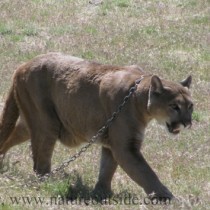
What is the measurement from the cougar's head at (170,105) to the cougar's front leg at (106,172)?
97cm

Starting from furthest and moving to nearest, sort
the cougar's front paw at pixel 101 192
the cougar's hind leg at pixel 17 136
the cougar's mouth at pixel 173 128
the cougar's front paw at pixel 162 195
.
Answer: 1. the cougar's hind leg at pixel 17 136
2. the cougar's front paw at pixel 101 192
3. the cougar's mouth at pixel 173 128
4. the cougar's front paw at pixel 162 195

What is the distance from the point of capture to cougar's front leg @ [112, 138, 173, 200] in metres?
8.72

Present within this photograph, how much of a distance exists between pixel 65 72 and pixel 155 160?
191cm

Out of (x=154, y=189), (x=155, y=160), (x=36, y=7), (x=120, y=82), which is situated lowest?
(x=36, y=7)

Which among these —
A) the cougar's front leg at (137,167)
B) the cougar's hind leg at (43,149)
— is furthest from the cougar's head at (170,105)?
the cougar's hind leg at (43,149)

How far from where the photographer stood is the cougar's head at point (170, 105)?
887 cm

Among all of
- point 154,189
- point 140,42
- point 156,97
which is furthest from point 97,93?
point 140,42

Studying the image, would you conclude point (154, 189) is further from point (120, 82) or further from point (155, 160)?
point (155, 160)

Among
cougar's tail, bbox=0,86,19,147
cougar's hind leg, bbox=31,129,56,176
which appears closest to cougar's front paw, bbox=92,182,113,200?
cougar's hind leg, bbox=31,129,56,176

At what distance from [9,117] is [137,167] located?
2.37 m

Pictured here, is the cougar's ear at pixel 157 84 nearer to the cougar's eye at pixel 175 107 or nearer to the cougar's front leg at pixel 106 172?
the cougar's eye at pixel 175 107

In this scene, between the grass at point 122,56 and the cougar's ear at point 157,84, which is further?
the grass at point 122,56

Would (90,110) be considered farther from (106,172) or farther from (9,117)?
(9,117)

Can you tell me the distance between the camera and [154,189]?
Answer: 28.6ft
